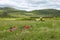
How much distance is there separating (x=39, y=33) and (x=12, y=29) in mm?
2190

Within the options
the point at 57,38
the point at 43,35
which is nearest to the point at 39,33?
the point at 43,35

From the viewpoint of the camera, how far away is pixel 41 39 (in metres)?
12.0

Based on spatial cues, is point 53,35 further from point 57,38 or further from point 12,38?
point 12,38

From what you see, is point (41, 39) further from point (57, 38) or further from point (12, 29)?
point (12, 29)

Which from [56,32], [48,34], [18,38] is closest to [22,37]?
[18,38]

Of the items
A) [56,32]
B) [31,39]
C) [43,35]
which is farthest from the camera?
[56,32]

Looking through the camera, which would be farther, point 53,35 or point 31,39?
point 53,35

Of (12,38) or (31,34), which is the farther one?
(31,34)

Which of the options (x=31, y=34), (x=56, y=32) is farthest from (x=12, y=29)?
(x=56, y=32)

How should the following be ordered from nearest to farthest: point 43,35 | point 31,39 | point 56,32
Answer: point 31,39, point 43,35, point 56,32

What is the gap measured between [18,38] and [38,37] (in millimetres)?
1260

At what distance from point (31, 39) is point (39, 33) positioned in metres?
1.56

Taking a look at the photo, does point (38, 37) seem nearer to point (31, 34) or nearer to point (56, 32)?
point (31, 34)

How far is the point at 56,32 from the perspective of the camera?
13.8 m
